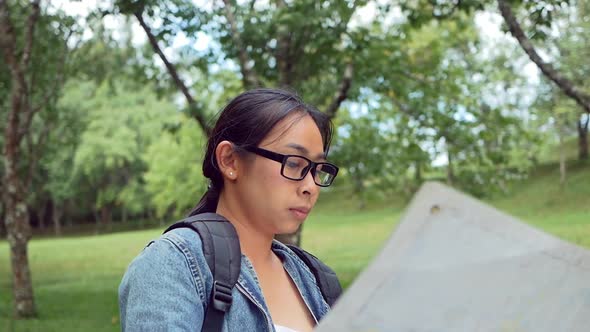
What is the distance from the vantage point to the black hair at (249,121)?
1.68 meters

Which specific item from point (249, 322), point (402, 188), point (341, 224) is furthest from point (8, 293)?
point (341, 224)

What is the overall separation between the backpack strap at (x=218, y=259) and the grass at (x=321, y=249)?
29.3ft

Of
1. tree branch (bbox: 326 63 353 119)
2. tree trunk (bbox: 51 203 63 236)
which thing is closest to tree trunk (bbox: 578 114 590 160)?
tree trunk (bbox: 51 203 63 236)

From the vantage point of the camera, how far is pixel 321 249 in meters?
26.2

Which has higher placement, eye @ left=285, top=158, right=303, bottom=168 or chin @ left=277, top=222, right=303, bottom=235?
eye @ left=285, top=158, right=303, bottom=168

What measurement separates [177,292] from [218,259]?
0.43 ft

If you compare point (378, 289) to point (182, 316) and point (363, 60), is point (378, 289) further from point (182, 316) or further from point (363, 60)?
point (363, 60)

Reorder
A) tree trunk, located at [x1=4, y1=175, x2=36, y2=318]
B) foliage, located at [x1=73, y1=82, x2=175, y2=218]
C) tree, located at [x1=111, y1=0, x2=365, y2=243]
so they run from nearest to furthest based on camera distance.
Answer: tree, located at [x1=111, y1=0, x2=365, y2=243]
tree trunk, located at [x1=4, y1=175, x2=36, y2=318]
foliage, located at [x1=73, y1=82, x2=175, y2=218]

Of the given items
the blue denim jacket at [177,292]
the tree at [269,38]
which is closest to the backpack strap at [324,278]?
the blue denim jacket at [177,292]

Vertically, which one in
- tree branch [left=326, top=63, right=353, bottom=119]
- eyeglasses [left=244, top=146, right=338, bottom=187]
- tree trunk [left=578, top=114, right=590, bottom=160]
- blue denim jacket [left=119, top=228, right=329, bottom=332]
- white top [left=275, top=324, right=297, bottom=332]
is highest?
eyeglasses [left=244, top=146, right=338, bottom=187]

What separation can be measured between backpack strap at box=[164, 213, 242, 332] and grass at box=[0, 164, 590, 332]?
892cm

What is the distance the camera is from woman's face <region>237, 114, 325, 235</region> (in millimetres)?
1631

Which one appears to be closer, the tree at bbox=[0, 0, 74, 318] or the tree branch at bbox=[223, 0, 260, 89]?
the tree branch at bbox=[223, 0, 260, 89]

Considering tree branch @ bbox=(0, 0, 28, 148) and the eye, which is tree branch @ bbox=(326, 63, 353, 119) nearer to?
tree branch @ bbox=(0, 0, 28, 148)
